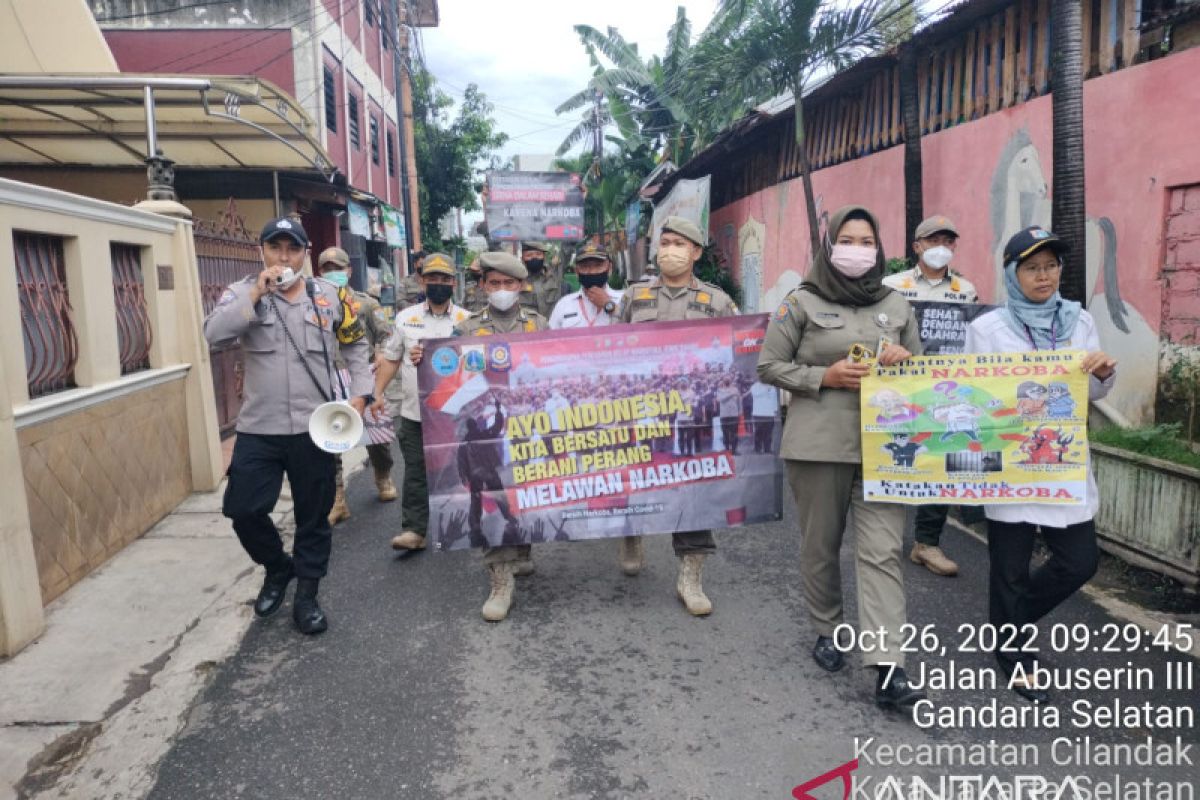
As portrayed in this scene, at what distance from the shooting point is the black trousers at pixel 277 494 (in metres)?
3.86

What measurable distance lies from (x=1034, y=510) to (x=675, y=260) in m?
1.92

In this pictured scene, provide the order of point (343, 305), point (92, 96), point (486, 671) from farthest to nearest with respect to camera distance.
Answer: point (92, 96)
point (343, 305)
point (486, 671)

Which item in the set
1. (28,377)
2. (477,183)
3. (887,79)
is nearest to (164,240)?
(28,377)

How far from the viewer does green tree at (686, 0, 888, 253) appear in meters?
8.71

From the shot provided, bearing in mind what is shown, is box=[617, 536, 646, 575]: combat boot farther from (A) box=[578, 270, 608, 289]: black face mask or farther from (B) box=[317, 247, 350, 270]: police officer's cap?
(B) box=[317, 247, 350, 270]: police officer's cap

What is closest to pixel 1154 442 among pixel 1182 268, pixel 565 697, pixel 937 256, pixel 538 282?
pixel 1182 268

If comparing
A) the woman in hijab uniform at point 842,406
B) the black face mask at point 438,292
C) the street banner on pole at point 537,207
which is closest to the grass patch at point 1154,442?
the woman in hijab uniform at point 842,406

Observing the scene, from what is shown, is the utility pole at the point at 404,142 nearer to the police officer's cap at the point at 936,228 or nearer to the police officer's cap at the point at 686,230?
the police officer's cap at the point at 936,228

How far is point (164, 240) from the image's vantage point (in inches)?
257

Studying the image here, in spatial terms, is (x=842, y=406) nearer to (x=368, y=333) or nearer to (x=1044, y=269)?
(x=1044, y=269)

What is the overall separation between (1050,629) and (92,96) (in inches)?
360

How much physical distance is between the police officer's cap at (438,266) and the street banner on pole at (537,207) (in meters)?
21.0

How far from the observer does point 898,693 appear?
3.11 metres

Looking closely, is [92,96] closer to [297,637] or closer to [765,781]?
[297,637]
